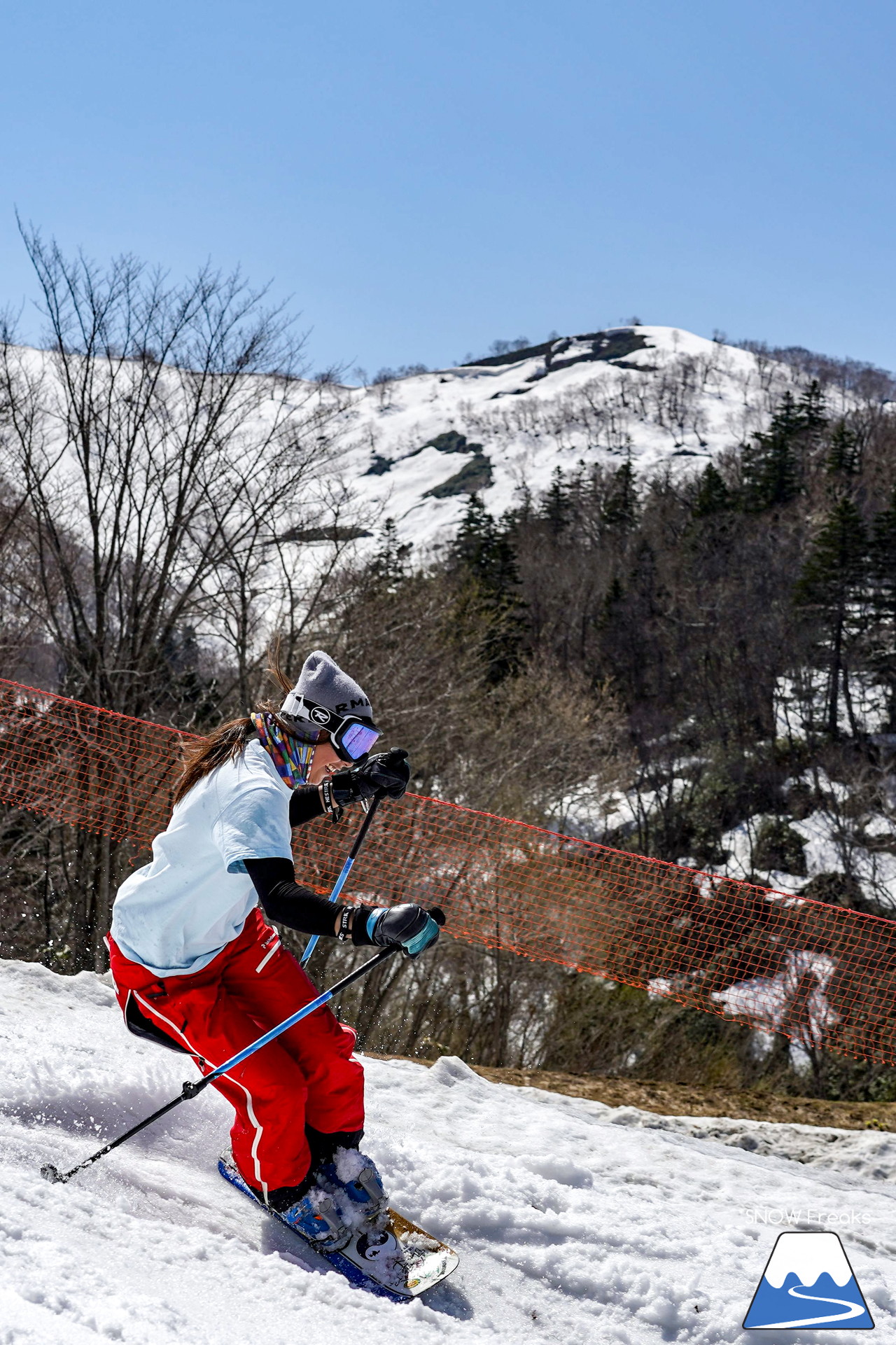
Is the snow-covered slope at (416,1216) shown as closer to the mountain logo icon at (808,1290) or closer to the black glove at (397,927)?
the mountain logo icon at (808,1290)

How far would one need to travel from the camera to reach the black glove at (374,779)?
10.5 ft

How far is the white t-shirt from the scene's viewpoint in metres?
2.80

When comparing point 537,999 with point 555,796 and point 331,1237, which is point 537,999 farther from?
point 331,1237

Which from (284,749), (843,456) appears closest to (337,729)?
(284,749)

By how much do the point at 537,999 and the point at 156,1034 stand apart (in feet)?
49.2

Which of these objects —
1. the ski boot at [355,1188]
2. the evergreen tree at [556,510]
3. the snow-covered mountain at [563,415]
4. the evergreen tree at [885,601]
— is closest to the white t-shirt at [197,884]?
the ski boot at [355,1188]

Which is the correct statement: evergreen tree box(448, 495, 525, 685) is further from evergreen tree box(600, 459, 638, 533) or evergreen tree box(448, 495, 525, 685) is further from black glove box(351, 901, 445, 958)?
black glove box(351, 901, 445, 958)

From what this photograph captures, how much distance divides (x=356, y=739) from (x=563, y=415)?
15291 cm

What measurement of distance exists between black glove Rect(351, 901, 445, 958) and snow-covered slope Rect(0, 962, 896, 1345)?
0.95m

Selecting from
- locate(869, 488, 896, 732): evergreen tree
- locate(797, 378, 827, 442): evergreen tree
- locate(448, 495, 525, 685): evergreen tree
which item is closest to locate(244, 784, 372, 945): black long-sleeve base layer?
locate(448, 495, 525, 685): evergreen tree

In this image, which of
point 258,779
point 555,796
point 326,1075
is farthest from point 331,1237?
point 555,796

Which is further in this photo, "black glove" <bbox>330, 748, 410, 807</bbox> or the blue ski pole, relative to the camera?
the blue ski pole

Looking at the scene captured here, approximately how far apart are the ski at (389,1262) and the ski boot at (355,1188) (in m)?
0.04

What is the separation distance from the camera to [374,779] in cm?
321
